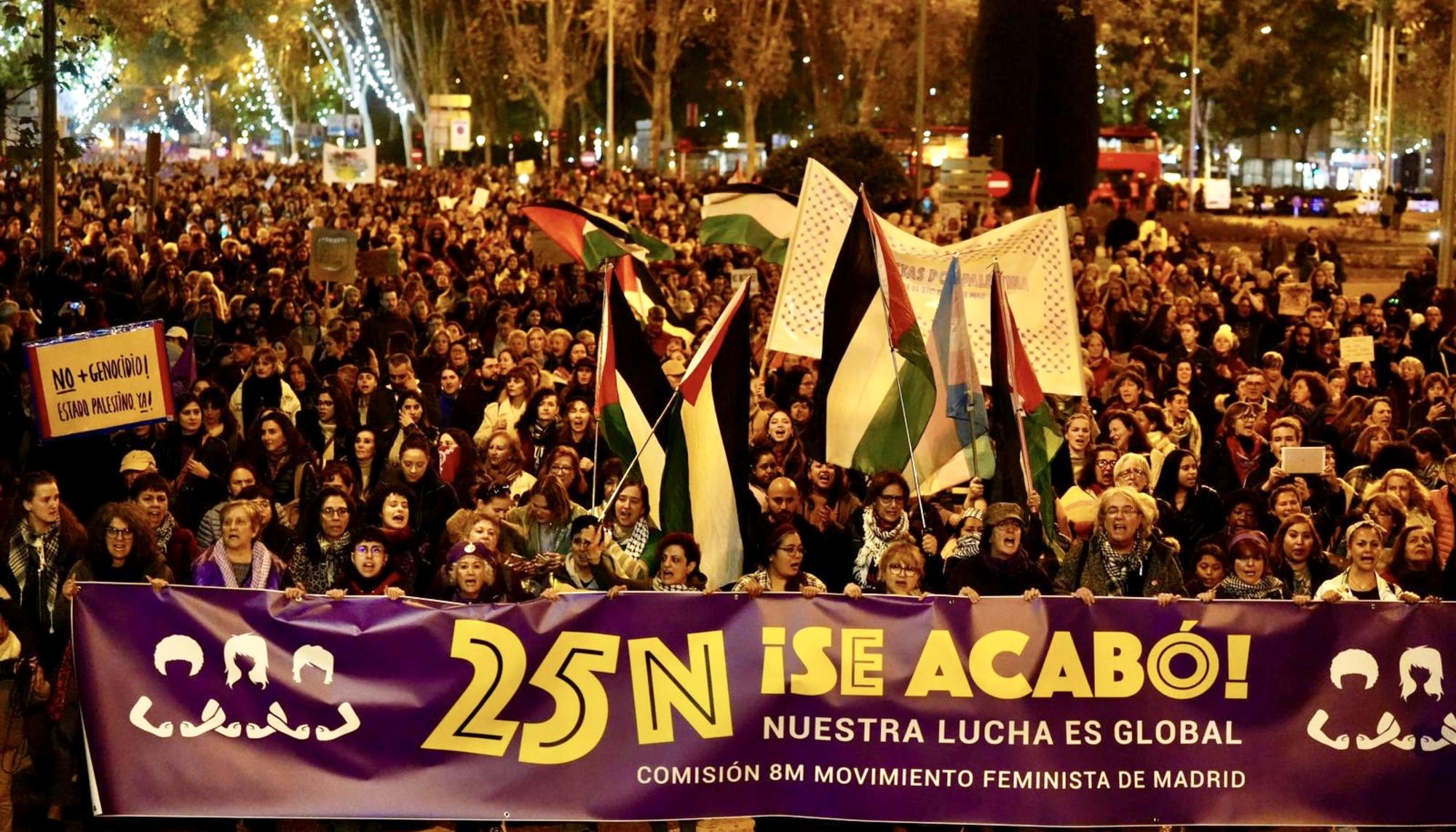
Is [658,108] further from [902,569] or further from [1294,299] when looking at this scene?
Result: [902,569]

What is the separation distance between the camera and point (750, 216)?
14.4 metres

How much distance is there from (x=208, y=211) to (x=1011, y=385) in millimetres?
26139

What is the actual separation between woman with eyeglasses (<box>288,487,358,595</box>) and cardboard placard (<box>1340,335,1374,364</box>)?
908 cm

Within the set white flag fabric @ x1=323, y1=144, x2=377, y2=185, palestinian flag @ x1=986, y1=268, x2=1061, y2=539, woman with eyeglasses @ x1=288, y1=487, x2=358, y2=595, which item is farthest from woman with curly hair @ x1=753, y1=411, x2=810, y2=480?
white flag fabric @ x1=323, y1=144, x2=377, y2=185

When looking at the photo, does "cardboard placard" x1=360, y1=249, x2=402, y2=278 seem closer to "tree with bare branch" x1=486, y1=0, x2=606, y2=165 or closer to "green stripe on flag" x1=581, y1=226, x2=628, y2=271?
"green stripe on flag" x1=581, y1=226, x2=628, y2=271

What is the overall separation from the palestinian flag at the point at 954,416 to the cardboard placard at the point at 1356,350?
6.21 m

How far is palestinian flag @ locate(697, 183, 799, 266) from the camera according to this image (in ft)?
46.7

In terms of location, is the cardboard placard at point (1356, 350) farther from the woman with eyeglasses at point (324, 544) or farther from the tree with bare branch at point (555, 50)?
the tree with bare branch at point (555, 50)

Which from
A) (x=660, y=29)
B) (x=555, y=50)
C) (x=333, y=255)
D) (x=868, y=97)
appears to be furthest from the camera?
(x=555, y=50)

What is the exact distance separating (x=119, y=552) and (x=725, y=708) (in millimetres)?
2297

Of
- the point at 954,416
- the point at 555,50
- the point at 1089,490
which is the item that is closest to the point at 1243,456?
the point at 1089,490

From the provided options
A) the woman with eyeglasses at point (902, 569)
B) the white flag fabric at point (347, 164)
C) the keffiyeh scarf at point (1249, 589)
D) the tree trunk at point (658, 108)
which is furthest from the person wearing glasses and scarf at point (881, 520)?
the tree trunk at point (658, 108)

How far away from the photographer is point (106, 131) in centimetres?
11800

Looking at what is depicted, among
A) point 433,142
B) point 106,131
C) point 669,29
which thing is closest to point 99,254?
point 669,29
